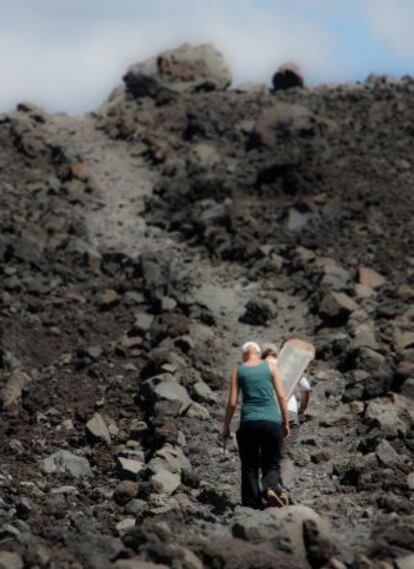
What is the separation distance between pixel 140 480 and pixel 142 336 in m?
6.93

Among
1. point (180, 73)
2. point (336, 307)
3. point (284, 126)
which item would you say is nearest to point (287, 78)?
point (180, 73)

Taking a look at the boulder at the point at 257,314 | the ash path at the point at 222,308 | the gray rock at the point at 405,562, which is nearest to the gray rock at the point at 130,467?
the ash path at the point at 222,308

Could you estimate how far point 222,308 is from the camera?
21.3 metres

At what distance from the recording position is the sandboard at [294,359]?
1324cm

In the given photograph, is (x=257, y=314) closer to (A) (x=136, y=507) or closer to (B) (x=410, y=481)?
(B) (x=410, y=481)

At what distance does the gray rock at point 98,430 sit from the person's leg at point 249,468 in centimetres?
418

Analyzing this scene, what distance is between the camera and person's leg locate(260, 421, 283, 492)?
10539mm

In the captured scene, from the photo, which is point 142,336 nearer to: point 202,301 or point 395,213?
point 202,301

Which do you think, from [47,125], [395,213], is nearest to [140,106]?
[47,125]

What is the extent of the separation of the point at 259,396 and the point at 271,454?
0.54m

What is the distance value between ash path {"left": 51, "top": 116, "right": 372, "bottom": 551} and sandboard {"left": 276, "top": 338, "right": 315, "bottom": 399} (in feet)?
3.24

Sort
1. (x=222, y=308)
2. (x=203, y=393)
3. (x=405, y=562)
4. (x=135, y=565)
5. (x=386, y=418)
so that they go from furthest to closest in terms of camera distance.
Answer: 1. (x=222, y=308)
2. (x=203, y=393)
3. (x=386, y=418)
4. (x=405, y=562)
5. (x=135, y=565)

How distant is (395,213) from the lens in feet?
86.6

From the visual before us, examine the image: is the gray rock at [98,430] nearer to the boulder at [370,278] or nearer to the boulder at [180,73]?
the boulder at [370,278]
